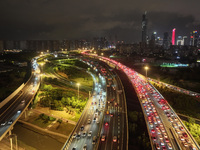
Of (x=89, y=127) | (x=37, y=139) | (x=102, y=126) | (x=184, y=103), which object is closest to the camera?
(x=89, y=127)

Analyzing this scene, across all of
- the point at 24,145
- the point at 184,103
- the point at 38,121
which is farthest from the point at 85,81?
the point at 24,145

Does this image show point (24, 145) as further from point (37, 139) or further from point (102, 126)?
point (102, 126)

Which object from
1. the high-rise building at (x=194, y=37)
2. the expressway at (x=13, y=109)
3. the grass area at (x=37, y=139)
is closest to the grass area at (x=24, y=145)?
the grass area at (x=37, y=139)

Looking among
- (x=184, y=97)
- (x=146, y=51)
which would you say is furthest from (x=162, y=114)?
(x=146, y=51)

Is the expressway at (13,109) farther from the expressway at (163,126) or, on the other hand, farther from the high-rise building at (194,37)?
the high-rise building at (194,37)

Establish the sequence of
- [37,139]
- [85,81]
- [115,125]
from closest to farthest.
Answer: [115,125]
[37,139]
[85,81]

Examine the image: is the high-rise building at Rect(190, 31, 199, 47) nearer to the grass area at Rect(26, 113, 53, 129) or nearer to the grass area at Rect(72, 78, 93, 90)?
the grass area at Rect(72, 78, 93, 90)

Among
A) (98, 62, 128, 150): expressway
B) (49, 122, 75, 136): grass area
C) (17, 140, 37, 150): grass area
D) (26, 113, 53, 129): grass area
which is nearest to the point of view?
A: (98, 62, 128, 150): expressway

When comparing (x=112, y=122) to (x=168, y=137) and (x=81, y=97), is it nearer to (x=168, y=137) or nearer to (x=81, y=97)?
(x=168, y=137)

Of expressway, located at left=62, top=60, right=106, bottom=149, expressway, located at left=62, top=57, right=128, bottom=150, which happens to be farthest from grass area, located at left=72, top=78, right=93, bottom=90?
expressway, located at left=62, top=60, right=106, bottom=149
